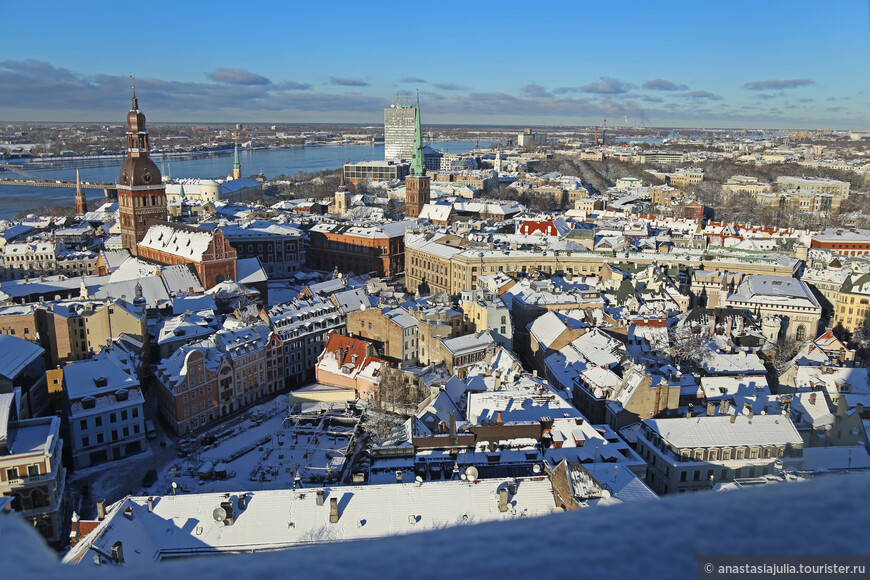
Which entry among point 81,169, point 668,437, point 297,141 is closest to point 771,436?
point 668,437

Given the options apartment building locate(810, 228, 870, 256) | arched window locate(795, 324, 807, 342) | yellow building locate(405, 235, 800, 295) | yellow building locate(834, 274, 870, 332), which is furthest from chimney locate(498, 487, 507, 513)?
apartment building locate(810, 228, 870, 256)

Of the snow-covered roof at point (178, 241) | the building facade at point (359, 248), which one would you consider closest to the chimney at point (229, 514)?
the snow-covered roof at point (178, 241)

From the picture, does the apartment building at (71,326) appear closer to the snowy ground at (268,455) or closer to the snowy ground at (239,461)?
the snowy ground at (239,461)

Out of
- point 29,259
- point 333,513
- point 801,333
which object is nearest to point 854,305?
point 801,333

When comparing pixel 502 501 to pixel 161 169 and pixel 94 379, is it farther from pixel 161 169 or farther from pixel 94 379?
pixel 161 169

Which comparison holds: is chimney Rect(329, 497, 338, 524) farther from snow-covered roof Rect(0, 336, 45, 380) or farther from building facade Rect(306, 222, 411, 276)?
building facade Rect(306, 222, 411, 276)
